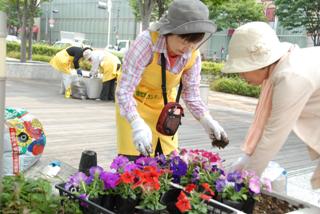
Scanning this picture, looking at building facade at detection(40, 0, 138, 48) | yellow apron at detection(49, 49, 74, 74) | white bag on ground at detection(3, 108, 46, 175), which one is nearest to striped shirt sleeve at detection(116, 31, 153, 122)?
white bag on ground at detection(3, 108, 46, 175)

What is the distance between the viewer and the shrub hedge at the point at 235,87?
13133 millimetres

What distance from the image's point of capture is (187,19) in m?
2.03

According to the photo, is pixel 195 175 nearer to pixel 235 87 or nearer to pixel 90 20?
pixel 235 87

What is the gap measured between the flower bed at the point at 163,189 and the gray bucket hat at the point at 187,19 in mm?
615

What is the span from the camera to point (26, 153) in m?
3.70

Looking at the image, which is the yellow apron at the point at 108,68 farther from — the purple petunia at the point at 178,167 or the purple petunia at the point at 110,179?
the purple petunia at the point at 110,179

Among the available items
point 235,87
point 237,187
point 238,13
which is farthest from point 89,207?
point 238,13

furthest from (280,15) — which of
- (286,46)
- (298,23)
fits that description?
(286,46)

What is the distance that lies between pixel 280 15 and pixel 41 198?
20437 mm

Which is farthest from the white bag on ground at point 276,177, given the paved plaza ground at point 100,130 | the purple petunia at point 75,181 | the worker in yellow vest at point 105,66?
the worker in yellow vest at point 105,66

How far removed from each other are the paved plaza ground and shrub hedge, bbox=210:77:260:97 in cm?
230

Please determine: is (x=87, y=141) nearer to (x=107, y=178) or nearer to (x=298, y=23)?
(x=107, y=178)

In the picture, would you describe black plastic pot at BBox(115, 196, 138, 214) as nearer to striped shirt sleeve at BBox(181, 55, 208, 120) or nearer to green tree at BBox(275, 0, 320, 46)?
striped shirt sleeve at BBox(181, 55, 208, 120)

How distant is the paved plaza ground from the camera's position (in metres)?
4.76
